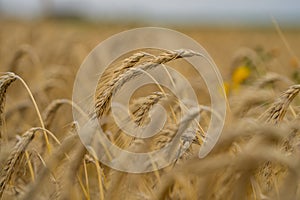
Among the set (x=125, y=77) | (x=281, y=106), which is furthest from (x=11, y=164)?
(x=281, y=106)

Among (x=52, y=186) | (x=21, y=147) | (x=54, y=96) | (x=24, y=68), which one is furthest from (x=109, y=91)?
(x=24, y=68)

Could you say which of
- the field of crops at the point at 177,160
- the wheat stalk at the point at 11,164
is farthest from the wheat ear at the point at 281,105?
the wheat stalk at the point at 11,164

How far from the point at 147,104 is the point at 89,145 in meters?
0.24

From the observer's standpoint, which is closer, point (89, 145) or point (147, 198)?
point (89, 145)

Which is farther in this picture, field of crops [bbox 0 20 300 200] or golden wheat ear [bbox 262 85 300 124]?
golden wheat ear [bbox 262 85 300 124]

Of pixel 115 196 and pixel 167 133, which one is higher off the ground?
pixel 167 133

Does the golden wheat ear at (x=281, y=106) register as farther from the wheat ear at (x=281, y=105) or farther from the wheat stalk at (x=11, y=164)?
the wheat stalk at (x=11, y=164)

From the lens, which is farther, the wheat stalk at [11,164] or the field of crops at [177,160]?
the wheat stalk at [11,164]

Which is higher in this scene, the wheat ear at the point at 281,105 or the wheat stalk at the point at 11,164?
the wheat ear at the point at 281,105

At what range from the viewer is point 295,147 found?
1.65 m

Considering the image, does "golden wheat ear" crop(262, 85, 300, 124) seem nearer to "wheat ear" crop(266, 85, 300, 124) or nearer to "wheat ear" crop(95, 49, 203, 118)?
"wheat ear" crop(266, 85, 300, 124)

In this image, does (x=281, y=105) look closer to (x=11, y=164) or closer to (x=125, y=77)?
(x=125, y=77)

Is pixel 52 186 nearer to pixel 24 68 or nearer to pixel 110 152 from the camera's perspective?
pixel 110 152

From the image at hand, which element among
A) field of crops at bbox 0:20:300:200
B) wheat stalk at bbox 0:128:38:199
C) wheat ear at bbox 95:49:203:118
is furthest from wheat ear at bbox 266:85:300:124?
wheat stalk at bbox 0:128:38:199
